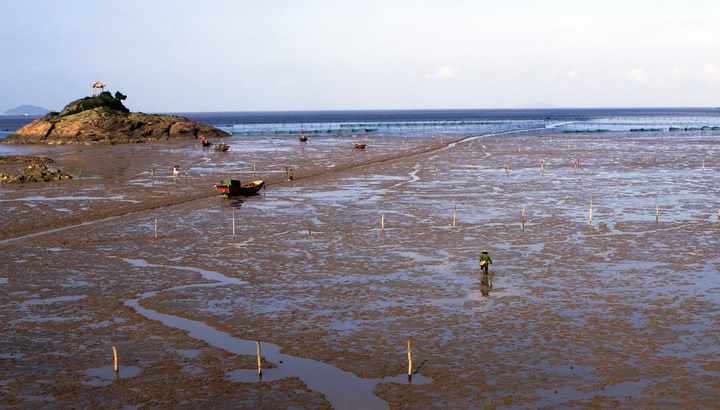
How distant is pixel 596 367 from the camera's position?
57.5 feet

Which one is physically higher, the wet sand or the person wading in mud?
the person wading in mud

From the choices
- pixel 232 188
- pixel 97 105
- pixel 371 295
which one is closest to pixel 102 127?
pixel 97 105

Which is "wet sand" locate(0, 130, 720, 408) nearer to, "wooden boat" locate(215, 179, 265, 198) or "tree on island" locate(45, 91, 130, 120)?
"wooden boat" locate(215, 179, 265, 198)

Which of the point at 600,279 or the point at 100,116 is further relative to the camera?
the point at 100,116

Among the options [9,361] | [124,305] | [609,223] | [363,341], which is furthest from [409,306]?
[609,223]

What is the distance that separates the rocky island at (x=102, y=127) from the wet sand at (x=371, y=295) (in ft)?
254

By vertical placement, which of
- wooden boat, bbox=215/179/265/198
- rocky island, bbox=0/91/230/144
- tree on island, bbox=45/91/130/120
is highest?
A: tree on island, bbox=45/91/130/120

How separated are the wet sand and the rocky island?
77451 millimetres

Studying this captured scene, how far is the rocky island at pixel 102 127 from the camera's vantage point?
404ft

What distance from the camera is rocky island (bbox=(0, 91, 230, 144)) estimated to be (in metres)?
123

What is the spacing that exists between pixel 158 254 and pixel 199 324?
33.7 ft

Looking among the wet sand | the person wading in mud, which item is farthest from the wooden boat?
the person wading in mud

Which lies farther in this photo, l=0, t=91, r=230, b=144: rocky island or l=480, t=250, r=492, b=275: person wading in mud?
l=0, t=91, r=230, b=144: rocky island

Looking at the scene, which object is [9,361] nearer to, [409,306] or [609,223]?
[409,306]
